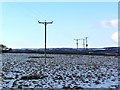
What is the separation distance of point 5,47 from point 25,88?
352 ft

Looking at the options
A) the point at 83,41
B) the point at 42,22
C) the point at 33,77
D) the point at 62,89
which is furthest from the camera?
the point at 83,41

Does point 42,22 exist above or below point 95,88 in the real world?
above

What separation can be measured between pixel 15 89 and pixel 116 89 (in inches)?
174

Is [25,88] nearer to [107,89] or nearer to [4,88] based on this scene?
[4,88]

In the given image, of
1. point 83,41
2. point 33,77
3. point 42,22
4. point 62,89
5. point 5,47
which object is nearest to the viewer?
point 62,89

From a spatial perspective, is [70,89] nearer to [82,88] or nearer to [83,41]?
[82,88]

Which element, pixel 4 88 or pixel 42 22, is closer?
pixel 4 88

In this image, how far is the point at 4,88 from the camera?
44.7 ft

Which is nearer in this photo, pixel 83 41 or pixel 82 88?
pixel 82 88

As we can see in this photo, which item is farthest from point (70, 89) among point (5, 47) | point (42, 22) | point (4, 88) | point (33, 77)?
point (5, 47)

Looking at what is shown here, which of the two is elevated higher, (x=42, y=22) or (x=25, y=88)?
(x=42, y=22)

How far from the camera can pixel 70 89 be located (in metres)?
13.3

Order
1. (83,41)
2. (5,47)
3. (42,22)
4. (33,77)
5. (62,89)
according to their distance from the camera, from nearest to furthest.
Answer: (62,89), (33,77), (42,22), (83,41), (5,47)

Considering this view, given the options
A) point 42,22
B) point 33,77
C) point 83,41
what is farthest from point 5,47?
point 33,77
